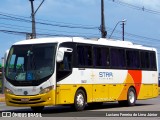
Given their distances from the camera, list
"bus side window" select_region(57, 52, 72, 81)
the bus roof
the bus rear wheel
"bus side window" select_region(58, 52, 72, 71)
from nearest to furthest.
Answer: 1. "bus side window" select_region(57, 52, 72, 81)
2. "bus side window" select_region(58, 52, 72, 71)
3. the bus roof
4. the bus rear wheel

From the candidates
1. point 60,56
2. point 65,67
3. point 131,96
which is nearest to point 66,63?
point 65,67

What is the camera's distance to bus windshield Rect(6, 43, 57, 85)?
19500mm

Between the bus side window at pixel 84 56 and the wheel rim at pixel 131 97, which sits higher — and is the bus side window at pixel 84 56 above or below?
above

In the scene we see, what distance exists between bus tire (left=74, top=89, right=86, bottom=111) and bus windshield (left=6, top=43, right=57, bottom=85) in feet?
6.32

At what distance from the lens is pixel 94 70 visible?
2205 cm

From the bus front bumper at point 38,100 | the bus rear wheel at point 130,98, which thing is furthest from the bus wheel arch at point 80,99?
the bus rear wheel at point 130,98

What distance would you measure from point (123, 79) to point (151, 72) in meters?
3.46

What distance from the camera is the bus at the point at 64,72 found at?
19422 millimetres

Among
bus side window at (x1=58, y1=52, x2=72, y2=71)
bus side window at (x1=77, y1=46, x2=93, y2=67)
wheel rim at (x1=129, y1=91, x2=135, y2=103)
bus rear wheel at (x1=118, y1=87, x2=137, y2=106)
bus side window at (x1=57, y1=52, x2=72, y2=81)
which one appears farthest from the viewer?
wheel rim at (x1=129, y1=91, x2=135, y2=103)

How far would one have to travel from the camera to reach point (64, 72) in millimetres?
19953

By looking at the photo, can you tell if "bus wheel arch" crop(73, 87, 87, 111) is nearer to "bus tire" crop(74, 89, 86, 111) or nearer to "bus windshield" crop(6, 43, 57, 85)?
"bus tire" crop(74, 89, 86, 111)

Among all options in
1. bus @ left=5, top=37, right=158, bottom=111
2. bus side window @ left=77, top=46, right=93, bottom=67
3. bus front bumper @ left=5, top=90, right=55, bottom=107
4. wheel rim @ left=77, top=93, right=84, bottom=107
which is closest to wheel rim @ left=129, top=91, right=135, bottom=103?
bus @ left=5, top=37, right=158, bottom=111

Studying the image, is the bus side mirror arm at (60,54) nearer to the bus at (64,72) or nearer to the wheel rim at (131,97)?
the bus at (64,72)

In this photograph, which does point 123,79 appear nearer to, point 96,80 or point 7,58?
point 96,80
